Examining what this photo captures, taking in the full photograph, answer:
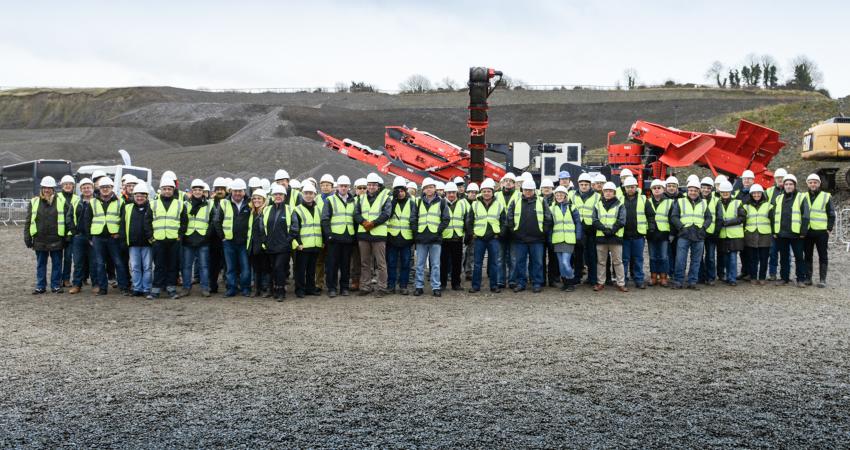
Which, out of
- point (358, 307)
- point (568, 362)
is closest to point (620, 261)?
point (358, 307)

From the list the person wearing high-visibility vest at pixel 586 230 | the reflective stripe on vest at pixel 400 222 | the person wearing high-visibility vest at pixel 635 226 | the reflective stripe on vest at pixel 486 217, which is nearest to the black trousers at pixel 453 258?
Answer: the reflective stripe on vest at pixel 486 217

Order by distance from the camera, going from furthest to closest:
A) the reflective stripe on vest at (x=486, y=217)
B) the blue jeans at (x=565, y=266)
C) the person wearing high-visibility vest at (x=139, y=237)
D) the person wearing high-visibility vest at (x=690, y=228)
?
the person wearing high-visibility vest at (x=690, y=228), the reflective stripe on vest at (x=486, y=217), the blue jeans at (x=565, y=266), the person wearing high-visibility vest at (x=139, y=237)

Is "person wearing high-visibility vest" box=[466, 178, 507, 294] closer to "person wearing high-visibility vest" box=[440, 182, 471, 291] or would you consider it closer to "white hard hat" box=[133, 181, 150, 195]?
"person wearing high-visibility vest" box=[440, 182, 471, 291]

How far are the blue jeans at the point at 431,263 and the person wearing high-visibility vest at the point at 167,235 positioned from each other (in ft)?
12.5

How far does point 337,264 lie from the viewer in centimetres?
1166

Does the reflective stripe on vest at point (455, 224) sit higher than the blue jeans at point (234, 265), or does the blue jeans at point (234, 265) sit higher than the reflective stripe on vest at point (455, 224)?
the reflective stripe on vest at point (455, 224)

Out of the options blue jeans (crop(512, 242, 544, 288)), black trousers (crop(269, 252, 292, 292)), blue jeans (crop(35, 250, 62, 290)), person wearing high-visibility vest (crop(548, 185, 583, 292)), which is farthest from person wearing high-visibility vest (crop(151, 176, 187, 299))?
person wearing high-visibility vest (crop(548, 185, 583, 292))

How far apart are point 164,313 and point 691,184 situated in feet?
28.7

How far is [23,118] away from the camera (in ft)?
225

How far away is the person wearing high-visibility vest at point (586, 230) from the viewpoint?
1207cm

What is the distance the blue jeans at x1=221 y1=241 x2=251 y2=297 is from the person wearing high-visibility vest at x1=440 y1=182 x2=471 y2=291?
10.7 ft

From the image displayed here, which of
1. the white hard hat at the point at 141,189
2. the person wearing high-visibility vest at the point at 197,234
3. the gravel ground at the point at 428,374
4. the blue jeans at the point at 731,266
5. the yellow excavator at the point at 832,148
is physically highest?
the yellow excavator at the point at 832,148

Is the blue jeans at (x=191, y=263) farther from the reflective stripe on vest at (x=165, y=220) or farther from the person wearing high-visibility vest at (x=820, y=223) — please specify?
the person wearing high-visibility vest at (x=820, y=223)

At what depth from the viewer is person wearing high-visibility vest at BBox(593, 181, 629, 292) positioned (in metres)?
11.8
